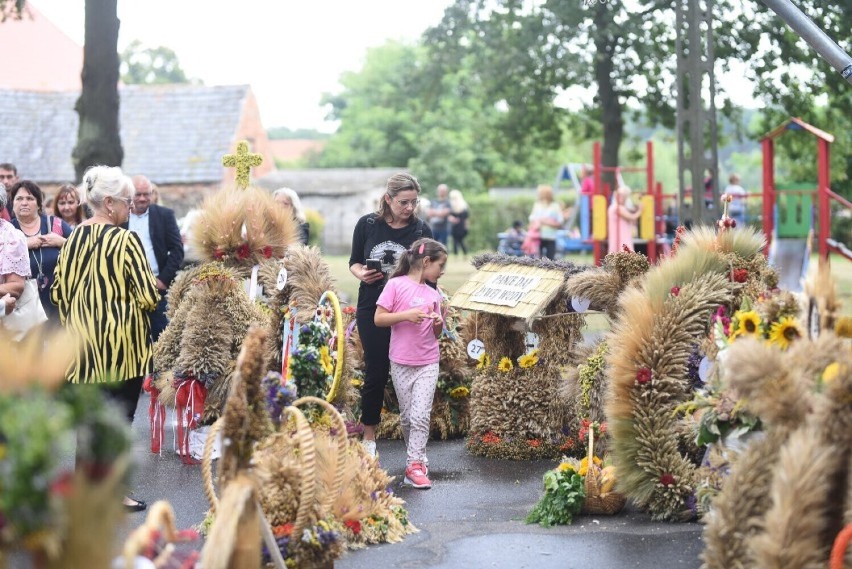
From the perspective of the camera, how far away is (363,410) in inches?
303

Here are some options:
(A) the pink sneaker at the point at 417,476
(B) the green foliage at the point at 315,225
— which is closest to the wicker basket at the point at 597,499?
(A) the pink sneaker at the point at 417,476

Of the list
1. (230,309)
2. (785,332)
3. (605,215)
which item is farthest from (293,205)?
(605,215)

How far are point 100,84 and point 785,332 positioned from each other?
13.4 metres

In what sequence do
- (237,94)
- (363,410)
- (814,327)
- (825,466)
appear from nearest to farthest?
1. (825,466)
2. (814,327)
3. (363,410)
4. (237,94)

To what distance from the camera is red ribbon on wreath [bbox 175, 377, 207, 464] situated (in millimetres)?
8012

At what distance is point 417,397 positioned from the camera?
23.7 feet

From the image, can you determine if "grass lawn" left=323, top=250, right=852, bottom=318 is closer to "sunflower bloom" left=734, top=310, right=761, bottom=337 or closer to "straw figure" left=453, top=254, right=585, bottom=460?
"straw figure" left=453, top=254, right=585, bottom=460

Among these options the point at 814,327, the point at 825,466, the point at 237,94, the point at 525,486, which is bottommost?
the point at 525,486

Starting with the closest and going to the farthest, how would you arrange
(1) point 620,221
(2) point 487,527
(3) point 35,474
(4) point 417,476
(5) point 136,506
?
1. (3) point 35,474
2. (2) point 487,527
3. (5) point 136,506
4. (4) point 417,476
5. (1) point 620,221

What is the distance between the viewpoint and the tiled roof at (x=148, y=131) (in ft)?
132

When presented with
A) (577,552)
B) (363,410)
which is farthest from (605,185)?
(577,552)

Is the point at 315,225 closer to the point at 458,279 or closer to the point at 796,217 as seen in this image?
the point at 458,279

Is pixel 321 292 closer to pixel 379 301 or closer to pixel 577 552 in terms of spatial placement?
pixel 379 301

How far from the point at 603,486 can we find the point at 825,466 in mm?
2625
